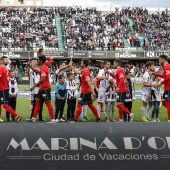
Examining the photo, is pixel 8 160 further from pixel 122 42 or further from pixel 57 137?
pixel 122 42

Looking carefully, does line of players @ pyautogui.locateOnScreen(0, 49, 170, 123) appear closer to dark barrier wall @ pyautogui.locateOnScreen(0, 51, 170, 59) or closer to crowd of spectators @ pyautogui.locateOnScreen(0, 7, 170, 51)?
dark barrier wall @ pyautogui.locateOnScreen(0, 51, 170, 59)

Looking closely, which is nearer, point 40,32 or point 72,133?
point 72,133

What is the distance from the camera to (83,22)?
50000 millimetres

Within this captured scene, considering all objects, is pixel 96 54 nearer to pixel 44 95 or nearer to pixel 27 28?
pixel 27 28

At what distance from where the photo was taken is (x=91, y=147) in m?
5.99

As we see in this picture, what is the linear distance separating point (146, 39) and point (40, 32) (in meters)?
11.8

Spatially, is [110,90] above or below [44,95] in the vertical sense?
below

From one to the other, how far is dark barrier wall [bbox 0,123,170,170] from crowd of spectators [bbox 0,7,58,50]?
3763 centimetres

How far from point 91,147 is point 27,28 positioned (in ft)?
138

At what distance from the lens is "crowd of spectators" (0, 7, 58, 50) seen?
44188 mm

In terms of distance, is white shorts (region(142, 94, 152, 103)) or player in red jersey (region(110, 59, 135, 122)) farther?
white shorts (region(142, 94, 152, 103))

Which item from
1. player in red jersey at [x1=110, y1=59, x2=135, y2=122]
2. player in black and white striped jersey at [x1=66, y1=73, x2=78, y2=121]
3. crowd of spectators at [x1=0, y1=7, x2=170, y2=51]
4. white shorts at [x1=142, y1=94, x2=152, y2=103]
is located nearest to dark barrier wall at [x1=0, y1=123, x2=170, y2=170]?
player in red jersey at [x1=110, y1=59, x2=135, y2=122]

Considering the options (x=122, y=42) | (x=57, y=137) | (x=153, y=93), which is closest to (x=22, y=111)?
(x=153, y=93)

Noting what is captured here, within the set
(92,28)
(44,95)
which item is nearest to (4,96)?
(44,95)
